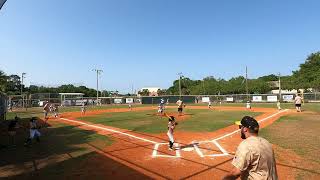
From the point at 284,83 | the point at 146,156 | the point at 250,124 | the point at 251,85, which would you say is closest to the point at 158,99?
the point at 251,85

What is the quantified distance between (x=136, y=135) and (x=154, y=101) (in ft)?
185

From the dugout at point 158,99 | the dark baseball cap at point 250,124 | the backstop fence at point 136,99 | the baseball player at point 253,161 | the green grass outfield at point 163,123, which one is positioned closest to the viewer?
the baseball player at point 253,161

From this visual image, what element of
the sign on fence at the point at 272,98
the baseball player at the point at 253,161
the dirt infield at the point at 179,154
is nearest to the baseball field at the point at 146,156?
the dirt infield at the point at 179,154

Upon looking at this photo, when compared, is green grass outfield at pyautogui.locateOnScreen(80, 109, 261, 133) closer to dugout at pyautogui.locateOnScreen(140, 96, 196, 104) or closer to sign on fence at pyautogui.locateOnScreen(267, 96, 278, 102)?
sign on fence at pyautogui.locateOnScreen(267, 96, 278, 102)

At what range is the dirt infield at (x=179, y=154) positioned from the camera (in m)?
10.3

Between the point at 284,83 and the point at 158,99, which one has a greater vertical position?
the point at 284,83

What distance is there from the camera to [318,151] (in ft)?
43.2

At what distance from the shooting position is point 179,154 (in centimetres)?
1325

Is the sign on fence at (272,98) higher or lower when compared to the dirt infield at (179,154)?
higher

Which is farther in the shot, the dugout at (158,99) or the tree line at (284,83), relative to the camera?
the tree line at (284,83)

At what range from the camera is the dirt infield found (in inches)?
407

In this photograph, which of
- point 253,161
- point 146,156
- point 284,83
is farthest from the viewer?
point 284,83

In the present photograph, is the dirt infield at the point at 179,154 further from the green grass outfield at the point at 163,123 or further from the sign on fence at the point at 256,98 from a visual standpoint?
the sign on fence at the point at 256,98

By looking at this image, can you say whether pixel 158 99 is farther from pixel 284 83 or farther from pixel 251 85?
pixel 284 83
